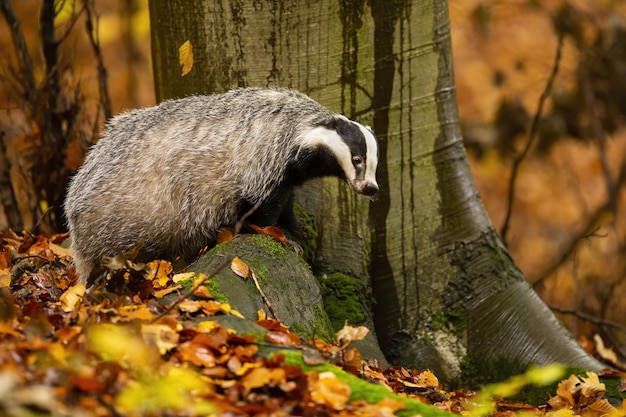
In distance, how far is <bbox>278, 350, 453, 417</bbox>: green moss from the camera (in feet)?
11.7

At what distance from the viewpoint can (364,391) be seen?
11.8 feet

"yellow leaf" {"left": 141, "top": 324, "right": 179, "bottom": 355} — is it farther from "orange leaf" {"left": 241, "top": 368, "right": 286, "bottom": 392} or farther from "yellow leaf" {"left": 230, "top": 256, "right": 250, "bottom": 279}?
"yellow leaf" {"left": 230, "top": 256, "right": 250, "bottom": 279}

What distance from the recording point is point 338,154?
4930 mm

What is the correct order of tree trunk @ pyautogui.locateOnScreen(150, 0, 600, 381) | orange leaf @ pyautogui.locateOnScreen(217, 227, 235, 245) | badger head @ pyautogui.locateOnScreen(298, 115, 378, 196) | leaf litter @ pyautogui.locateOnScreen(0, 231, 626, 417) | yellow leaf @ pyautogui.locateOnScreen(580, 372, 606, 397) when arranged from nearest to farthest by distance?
1. leaf litter @ pyautogui.locateOnScreen(0, 231, 626, 417)
2. badger head @ pyautogui.locateOnScreen(298, 115, 378, 196)
3. orange leaf @ pyautogui.locateOnScreen(217, 227, 235, 245)
4. yellow leaf @ pyautogui.locateOnScreen(580, 372, 606, 397)
5. tree trunk @ pyautogui.locateOnScreen(150, 0, 600, 381)

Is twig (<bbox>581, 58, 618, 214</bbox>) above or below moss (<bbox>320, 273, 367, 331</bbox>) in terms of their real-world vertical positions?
above

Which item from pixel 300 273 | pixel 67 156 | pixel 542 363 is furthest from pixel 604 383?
pixel 67 156

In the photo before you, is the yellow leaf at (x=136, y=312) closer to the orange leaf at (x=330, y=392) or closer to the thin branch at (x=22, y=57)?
the orange leaf at (x=330, y=392)

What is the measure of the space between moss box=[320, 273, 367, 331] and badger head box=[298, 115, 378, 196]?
960 mm

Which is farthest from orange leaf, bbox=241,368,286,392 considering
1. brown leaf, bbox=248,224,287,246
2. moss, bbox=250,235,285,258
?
brown leaf, bbox=248,224,287,246

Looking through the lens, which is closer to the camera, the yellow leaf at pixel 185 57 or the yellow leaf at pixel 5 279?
the yellow leaf at pixel 5 279

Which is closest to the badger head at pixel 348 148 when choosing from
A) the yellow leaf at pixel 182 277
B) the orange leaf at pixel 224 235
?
the orange leaf at pixel 224 235

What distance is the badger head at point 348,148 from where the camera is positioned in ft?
16.1

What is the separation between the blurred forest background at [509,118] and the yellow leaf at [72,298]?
1374 millimetres

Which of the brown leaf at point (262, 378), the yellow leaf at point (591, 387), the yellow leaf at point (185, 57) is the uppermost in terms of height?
the yellow leaf at point (185, 57)
